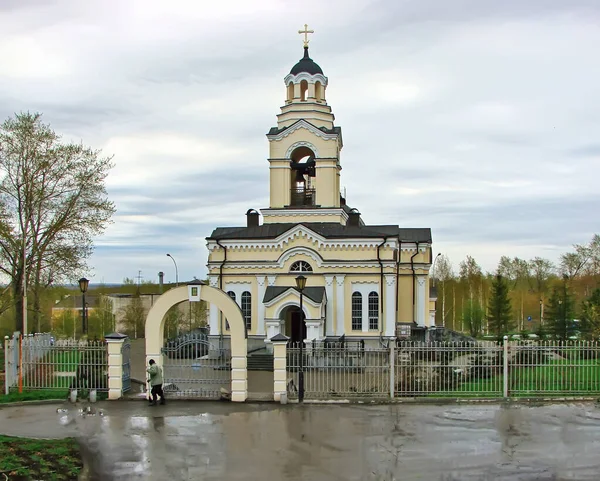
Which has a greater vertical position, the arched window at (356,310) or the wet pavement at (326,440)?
the arched window at (356,310)

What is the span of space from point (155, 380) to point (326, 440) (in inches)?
226

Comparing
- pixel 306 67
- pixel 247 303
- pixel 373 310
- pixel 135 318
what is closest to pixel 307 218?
pixel 247 303

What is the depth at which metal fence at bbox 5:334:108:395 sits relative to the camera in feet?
62.3

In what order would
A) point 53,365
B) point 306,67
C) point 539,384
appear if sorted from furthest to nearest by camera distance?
point 306,67 < point 539,384 < point 53,365

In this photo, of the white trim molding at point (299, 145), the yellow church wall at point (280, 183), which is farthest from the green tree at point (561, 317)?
the yellow church wall at point (280, 183)

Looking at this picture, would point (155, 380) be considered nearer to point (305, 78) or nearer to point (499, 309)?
point (305, 78)

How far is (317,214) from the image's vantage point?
34.1 m

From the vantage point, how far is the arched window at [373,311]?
104ft

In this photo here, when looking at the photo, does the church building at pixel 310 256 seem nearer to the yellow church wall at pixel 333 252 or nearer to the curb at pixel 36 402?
the yellow church wall at pixel 333 252

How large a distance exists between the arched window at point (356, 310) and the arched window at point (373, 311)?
0.47m

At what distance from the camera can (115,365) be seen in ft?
60.9

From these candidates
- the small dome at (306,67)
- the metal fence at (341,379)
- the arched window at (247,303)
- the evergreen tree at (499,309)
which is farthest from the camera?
the evergreen tree at (499,309)

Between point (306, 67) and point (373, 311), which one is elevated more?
point (306, 67)

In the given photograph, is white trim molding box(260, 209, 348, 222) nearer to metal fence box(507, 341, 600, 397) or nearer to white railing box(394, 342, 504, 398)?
white railing box(394, 342, 504, 398)
